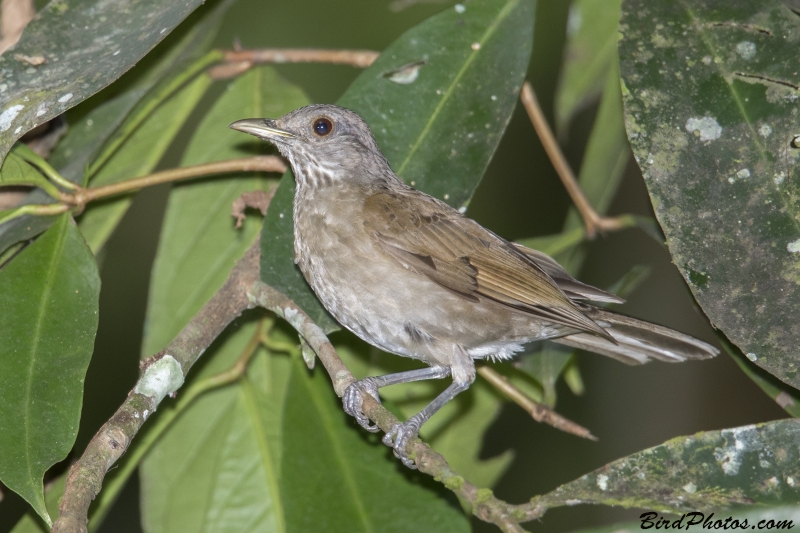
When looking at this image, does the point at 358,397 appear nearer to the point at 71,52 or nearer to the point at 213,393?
the point at 213,393

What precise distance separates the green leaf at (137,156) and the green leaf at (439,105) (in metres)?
0.89

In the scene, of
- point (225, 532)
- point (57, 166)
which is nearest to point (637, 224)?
point (225, 532)

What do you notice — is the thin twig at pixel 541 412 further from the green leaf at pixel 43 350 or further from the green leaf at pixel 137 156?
the green leaf at pixel 137 156

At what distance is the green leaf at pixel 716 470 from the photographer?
2670mm

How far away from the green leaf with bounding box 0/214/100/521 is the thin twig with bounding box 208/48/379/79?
4.48 feet

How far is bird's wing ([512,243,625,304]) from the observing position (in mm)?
3682

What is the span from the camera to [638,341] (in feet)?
12.8

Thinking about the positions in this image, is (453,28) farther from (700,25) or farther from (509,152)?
(509,152)

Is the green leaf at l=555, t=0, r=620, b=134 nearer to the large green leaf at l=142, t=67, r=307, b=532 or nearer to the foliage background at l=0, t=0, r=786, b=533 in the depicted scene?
the large green leaf at l=142, t=67, r=307, b=532

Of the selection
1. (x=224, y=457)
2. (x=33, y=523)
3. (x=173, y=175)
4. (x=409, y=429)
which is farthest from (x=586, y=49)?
(x=33, y=523)

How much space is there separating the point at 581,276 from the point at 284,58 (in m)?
4.65

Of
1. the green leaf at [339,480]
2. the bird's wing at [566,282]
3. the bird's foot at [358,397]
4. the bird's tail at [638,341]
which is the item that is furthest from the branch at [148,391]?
the bird's tail at [638,341]

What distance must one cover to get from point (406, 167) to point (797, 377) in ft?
6.09

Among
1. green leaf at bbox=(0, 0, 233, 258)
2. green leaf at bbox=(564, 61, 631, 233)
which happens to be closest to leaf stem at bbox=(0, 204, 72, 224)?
green leaf at bbox=(0, 0, 233, 258)
